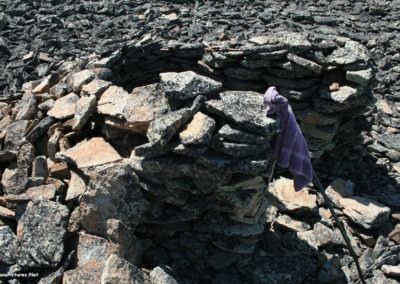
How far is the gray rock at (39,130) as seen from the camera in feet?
25.8

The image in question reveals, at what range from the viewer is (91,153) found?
7059 millimetres

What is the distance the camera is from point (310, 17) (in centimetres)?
1280

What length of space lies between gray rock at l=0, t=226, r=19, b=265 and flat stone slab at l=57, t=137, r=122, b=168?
1.35m

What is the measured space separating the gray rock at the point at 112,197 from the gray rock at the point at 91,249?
0.65 feet

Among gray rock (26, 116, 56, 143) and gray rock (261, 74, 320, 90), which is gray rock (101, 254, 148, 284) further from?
gray rock (261, 74, 320, 90)

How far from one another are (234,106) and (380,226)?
14.4 ft

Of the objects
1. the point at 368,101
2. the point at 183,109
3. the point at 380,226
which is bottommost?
the point at 380,226

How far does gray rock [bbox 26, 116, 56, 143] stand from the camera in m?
7.86

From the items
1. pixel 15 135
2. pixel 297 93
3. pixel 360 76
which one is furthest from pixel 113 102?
pixel 360 76

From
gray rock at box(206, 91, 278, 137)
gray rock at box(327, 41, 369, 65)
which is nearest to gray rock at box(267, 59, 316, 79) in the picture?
gray rock at box(327, 41, 369, 65)

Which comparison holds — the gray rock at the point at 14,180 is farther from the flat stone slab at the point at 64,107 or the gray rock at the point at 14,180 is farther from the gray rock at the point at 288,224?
the gray rock at the point at 288,224

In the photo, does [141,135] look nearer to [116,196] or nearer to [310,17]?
[116,196]

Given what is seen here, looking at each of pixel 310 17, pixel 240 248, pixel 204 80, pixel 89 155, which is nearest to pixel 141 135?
pixel 89 155

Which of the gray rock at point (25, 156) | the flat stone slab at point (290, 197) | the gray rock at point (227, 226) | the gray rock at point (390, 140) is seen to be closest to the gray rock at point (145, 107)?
the gray rock at point (227, 226)
